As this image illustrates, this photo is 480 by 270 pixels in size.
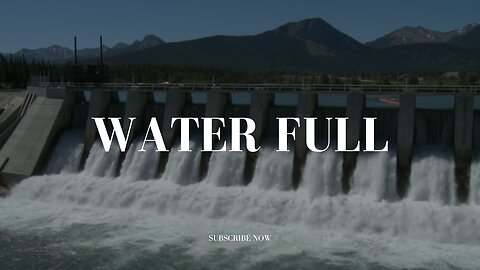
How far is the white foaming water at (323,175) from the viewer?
35.5 metres

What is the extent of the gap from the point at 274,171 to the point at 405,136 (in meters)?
9.41

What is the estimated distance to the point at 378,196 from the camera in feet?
111

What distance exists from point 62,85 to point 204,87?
16.3 metres

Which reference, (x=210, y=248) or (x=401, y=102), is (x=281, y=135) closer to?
(x=401, y=102)

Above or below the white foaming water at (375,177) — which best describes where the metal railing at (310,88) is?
above

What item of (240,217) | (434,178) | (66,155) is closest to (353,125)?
(434,178)

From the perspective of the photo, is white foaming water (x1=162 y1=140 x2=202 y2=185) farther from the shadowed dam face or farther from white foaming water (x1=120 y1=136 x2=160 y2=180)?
white foaming water (x1=120 y1=136 x2=160 y2=180)

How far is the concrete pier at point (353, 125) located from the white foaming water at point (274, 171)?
404 centimetres

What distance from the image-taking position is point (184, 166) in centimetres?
4012

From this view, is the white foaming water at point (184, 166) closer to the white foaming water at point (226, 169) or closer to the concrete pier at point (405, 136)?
the white foaming water at point (226, 169)

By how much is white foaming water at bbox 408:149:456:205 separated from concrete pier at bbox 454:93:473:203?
0.44m

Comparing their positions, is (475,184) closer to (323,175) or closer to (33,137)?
(323,175)

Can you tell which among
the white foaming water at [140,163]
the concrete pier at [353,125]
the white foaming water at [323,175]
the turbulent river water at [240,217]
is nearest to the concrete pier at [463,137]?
the turbulent river water at [240,217]

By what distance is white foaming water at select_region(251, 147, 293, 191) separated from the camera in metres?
37.2
